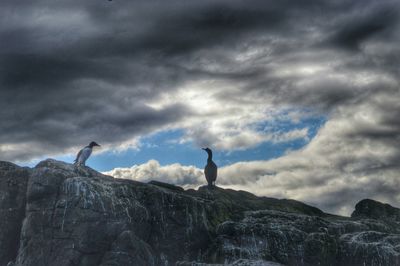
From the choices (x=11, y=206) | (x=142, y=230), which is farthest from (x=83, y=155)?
(x=142, y=230)

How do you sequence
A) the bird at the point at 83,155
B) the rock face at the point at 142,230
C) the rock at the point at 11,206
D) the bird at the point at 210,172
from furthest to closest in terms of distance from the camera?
the bird at the point at 210,172
the bird at the point at 83,155
the rock at the point at 11,206
the rock face at the point at 142,230

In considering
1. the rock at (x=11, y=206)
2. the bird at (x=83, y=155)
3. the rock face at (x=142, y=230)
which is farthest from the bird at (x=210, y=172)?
the rock at (x=11, y=206)

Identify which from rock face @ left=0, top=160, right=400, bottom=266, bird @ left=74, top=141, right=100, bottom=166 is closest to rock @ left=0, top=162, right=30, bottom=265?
rock face @ left=0, top=160, right=400, bottom=266

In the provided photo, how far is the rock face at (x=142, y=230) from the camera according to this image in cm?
2969

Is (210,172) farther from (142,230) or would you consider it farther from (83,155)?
(142,230)

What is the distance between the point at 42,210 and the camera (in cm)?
3070

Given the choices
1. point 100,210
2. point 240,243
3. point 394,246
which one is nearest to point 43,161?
point 100,210

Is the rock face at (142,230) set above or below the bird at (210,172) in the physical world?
below

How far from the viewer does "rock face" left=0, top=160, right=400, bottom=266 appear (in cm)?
2969

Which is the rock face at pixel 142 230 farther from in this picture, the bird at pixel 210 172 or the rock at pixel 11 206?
the bird at pixel 210 172

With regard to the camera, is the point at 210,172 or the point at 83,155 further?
the point at 210,172

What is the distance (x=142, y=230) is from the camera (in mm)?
31844

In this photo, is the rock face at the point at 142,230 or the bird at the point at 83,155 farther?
the bird at the point at 83,155

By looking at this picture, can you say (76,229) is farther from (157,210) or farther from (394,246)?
(394,246)
